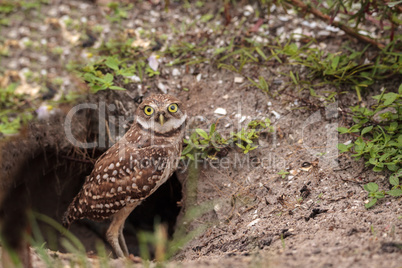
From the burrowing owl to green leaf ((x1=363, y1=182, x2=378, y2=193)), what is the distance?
1604 millimetres

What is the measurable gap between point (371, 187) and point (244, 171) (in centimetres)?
116

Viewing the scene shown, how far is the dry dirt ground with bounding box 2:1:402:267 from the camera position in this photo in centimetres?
263

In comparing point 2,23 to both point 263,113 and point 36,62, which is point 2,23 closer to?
→ point 36,62

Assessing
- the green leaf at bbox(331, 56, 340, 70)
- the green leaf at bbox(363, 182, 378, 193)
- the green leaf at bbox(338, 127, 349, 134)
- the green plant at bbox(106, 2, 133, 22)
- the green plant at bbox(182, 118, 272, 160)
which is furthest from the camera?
the green plant at bbox(106, 2, 133, 22)

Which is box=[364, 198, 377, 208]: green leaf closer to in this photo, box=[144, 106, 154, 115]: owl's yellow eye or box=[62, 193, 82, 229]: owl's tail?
box=[144, 106, 154, 115]: owl's yellow eye

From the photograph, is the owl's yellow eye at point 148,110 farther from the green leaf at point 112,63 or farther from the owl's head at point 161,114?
the green leaf at point 112,63

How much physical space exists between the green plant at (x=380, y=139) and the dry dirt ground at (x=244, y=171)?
0.10 m

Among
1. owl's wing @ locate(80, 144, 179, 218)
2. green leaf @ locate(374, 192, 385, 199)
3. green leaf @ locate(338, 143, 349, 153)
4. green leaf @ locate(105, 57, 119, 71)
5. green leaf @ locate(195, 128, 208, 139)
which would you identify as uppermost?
green leaf @ locate(105, 57, 119, 71)

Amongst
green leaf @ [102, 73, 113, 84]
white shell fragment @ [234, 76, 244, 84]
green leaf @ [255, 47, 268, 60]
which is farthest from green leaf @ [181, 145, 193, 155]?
green leaf @ [255, 47, 268, 60]

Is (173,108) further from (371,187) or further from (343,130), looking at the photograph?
(371,187)

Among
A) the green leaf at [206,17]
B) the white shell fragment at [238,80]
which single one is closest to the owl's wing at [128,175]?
the white shell fragment at [238,80]

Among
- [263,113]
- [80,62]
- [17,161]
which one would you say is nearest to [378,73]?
[263,113]

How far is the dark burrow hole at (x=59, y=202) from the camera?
14.5 feet

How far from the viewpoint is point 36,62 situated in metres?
5.12
